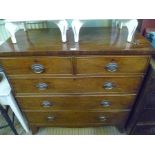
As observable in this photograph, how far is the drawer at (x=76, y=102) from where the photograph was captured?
115cm

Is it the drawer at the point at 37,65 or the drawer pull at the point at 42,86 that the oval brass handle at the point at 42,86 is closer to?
the drawer pull at the point at 42,86

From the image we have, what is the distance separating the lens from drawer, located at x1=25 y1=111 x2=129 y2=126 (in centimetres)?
128

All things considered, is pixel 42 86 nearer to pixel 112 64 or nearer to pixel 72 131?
pixel 112 64

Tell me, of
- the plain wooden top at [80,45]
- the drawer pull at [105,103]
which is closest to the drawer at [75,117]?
the drawer pull at [105,103]

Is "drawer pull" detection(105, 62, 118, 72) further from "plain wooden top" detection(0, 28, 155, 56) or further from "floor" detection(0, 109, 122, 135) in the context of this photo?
"floor" detection(0, 109, 122, 135)

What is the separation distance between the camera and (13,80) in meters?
1.04

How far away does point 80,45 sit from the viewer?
933mm

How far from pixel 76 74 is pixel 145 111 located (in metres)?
0.60

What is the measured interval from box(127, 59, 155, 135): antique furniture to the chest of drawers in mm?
46

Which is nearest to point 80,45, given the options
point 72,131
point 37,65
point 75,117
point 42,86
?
point 37,65

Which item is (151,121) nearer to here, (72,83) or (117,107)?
(117,107)

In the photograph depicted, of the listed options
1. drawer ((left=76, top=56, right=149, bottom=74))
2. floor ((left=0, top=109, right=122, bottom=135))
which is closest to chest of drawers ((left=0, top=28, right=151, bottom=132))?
drawer ((left=76, top=56, right=149, bottom=74))
